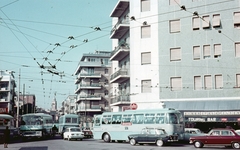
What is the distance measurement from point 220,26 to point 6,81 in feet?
186

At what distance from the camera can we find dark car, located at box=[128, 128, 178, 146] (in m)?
24.2

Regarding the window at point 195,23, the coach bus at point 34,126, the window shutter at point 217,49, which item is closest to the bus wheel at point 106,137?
the coach bus at point 34,126

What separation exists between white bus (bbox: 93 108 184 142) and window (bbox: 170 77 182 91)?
7.37m

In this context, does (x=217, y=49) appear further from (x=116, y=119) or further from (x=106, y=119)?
(x=106, y=119)

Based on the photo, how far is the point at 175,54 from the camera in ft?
116

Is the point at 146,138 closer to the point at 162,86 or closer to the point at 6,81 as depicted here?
the point at 162,86

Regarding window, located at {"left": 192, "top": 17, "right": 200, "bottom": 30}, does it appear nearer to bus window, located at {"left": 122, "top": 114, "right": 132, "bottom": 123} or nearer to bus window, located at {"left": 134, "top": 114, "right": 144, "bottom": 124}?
bus window, located at {"left": 134, "top": 114, "right": 144, "bottom": 124}

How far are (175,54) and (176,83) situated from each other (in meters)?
3.10

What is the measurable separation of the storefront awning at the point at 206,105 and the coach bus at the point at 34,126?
13.0 meters

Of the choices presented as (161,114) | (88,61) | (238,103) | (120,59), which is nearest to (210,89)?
(238,103)

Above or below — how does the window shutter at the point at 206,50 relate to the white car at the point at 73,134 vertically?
above

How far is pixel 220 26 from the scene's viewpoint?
33.4m

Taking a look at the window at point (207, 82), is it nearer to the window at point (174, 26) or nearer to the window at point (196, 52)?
the window at point (196, 52)

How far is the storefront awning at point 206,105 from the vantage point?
31.1 m
